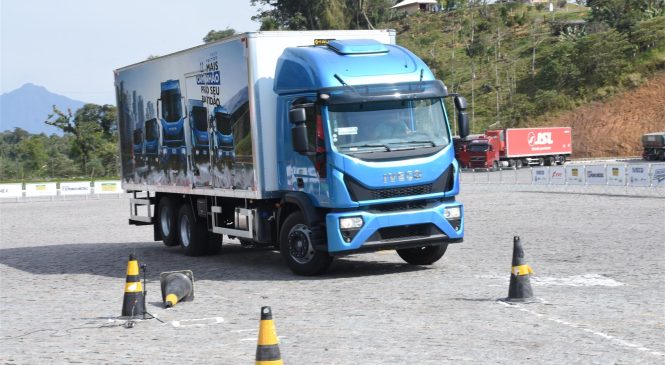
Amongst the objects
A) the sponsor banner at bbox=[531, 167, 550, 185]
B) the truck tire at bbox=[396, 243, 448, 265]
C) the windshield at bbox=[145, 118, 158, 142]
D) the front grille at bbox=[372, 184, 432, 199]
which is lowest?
the truck tire at bbox=[396, 243, 448, 265]

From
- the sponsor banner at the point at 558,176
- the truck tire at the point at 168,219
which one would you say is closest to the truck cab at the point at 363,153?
the truck tire at the point at 168,219

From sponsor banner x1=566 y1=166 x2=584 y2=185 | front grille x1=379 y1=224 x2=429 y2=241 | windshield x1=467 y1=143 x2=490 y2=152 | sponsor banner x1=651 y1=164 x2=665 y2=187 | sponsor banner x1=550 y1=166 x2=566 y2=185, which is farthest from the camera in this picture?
windshield x1=467 y1=143 x2=490 y2=152

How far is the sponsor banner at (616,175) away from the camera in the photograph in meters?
37.1

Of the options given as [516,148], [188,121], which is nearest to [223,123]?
[188,121]

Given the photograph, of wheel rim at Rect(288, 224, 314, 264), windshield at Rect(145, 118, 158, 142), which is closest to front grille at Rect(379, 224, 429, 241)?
wheel rim at Rect(288, 224, 314, 264)

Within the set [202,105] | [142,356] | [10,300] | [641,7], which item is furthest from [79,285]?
[641,7]

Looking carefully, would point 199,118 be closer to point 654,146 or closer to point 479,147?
point 479,147

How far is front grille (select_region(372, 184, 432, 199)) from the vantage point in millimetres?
14648

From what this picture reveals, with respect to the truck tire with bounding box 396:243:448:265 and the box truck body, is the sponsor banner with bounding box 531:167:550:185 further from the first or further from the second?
the box truck body

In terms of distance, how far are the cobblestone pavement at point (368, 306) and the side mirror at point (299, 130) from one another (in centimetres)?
201

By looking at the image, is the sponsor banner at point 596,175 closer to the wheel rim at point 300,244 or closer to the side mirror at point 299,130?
the wheel rim at point 300,244

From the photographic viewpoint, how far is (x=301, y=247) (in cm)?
1523

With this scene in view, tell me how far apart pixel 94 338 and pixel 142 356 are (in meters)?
1.31

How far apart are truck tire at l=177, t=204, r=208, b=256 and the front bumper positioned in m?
5.39
